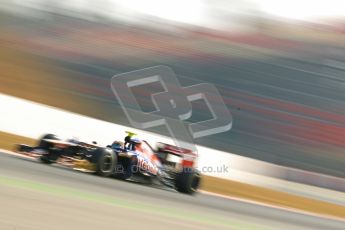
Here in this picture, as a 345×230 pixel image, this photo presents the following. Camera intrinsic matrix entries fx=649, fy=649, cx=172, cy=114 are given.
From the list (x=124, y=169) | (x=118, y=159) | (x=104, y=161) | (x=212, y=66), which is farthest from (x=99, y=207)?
(x=212, y=66)

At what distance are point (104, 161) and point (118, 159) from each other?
0.35 metres

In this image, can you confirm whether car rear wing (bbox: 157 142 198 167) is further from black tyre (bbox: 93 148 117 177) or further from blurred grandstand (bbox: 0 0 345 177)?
blurred grandstand (bbox: 0 0 345 177)

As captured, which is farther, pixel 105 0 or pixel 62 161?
pixel 105 0

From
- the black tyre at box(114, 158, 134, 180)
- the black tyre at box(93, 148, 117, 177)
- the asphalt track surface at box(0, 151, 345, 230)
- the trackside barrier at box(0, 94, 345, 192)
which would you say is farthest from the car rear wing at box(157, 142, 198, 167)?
the trackside barrier at box(0, 94, 345, 192)

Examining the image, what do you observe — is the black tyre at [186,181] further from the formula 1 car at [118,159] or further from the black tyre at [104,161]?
the black tyre at [104,161]

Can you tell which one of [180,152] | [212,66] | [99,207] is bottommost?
[99,207]

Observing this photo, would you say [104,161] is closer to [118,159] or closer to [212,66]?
[118,159]

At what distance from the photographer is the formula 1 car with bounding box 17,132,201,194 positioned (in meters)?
8.45

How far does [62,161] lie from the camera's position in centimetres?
877

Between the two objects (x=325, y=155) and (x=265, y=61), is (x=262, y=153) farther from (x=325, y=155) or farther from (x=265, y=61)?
(x=265, y=61)

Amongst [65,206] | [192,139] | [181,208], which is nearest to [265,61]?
[192,139]

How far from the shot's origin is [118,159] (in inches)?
343

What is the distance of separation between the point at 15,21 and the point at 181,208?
1609 centimetres

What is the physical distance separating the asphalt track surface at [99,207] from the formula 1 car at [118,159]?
0.64ft
